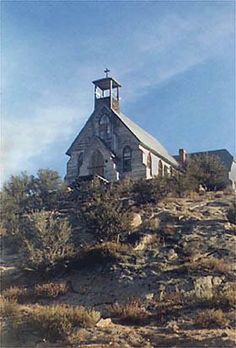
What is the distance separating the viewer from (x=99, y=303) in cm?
1780

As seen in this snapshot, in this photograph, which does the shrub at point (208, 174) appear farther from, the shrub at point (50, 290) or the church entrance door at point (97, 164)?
the shrub at point (50, 290)

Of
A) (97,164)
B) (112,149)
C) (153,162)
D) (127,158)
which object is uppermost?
(112,149)

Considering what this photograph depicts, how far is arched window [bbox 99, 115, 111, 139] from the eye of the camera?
146 feet

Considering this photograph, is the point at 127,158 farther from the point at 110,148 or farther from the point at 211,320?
the point at 211,320

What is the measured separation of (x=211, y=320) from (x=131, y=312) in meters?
2.21

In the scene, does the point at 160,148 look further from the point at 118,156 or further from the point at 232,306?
the point at 232,306

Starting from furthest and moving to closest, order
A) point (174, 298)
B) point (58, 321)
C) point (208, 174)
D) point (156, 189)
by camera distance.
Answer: point (208, 174)
point (156, 189)
point (174, 298)
point (58, 321)

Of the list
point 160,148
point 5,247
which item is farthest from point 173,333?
point 160,148

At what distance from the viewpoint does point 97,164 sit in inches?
1700

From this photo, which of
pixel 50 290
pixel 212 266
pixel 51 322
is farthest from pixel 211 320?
pixel 50 290

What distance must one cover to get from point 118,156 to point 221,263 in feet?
80.8

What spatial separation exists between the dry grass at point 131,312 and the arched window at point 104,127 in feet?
92.0

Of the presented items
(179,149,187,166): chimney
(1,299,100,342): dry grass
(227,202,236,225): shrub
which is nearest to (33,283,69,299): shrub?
(1,299,100,342): dry grass

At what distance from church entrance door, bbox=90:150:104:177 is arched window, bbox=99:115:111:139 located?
1.67 meters
